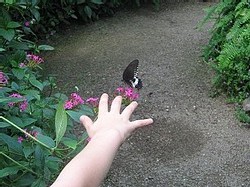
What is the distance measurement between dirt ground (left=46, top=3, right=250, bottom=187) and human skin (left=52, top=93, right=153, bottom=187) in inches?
66.0

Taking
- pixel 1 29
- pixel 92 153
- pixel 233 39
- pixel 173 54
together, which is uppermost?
pixel 92 153

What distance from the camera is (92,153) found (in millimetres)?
1198

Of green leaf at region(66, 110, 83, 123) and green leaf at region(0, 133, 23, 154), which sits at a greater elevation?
green leaf at region(66, 110, 83, 123)

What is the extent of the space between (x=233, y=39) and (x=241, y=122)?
0.70m

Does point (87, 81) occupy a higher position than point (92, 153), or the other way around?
point (92, 153)

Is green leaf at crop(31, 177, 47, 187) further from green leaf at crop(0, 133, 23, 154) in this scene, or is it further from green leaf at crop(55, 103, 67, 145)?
green leaf at crop(55, 103, 67, 145)

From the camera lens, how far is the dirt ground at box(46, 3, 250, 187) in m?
3.04

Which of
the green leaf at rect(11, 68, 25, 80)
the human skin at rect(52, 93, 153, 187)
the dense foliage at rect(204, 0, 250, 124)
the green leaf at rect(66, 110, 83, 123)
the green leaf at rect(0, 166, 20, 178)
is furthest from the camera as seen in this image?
the dense foliage at rect(204, 0, 250, 124)

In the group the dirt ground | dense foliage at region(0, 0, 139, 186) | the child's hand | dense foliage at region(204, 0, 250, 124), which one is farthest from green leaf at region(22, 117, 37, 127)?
dense foliage at region(204, 0, 250, 124)

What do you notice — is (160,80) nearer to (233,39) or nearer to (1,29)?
(233,39)

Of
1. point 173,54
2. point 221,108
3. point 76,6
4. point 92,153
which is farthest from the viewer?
point 76,6

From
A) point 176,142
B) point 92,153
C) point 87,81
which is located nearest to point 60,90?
point 87,81

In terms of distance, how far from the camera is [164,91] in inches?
157

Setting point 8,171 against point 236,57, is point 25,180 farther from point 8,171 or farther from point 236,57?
point 236,57
